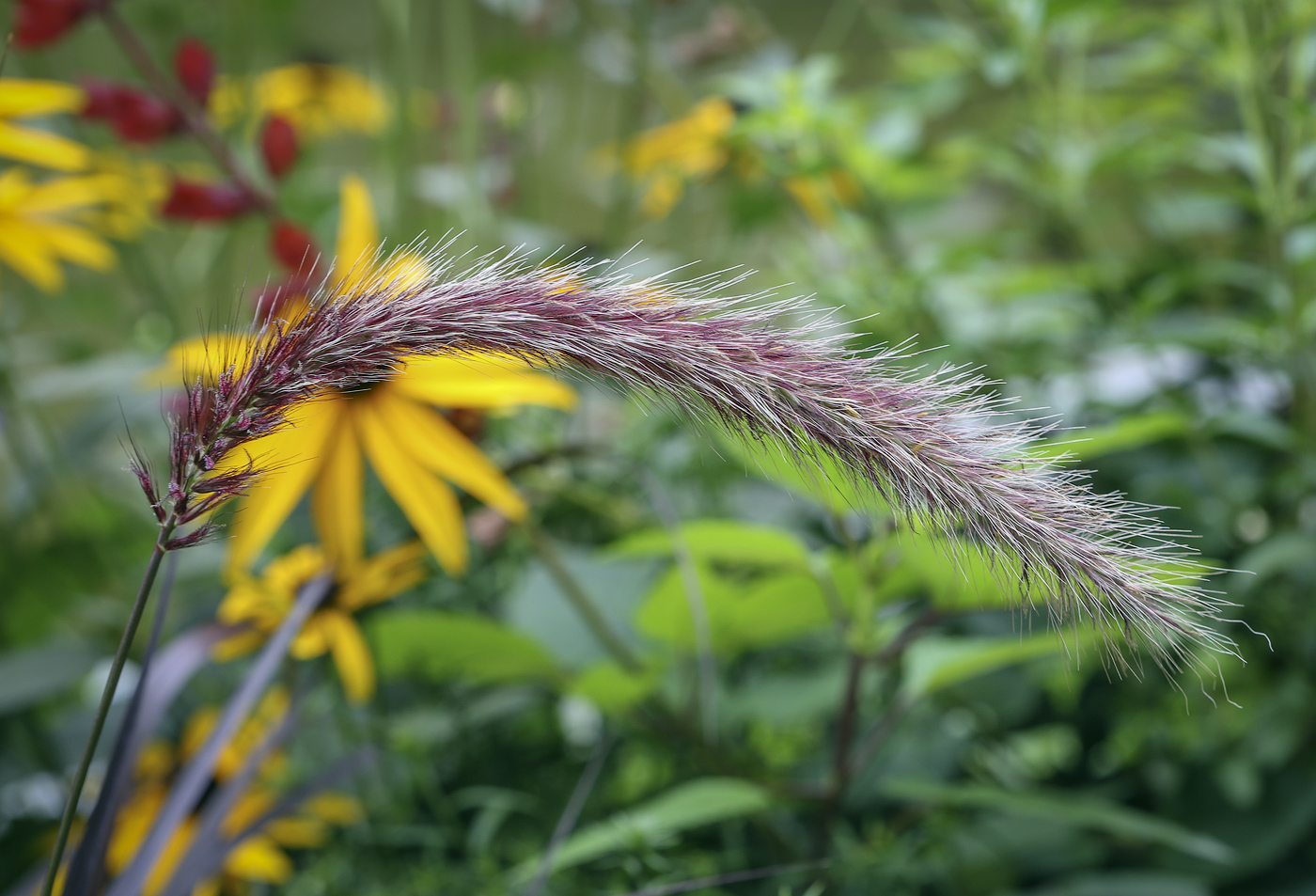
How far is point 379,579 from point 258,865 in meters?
0.15

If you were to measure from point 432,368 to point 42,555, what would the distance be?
1.19 feet

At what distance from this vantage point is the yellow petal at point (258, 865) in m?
0.41

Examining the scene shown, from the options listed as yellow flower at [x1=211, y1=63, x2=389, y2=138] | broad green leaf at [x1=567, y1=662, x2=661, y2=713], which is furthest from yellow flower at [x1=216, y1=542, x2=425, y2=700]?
yellow flower at [x1=211, y1=63, x2=389, y2=138]

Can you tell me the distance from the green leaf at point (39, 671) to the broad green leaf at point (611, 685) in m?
0.24

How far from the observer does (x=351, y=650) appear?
1.28 ft

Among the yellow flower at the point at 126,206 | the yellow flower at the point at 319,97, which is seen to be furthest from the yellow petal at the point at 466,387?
the yellow flower at the point at 319,97

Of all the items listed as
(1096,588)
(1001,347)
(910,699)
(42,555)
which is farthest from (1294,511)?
(42,555)

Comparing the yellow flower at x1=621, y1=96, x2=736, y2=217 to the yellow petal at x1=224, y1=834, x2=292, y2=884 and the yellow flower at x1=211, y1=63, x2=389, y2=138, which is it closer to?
the yellow flower at x1=211, y1=63, x2=389, y2=138

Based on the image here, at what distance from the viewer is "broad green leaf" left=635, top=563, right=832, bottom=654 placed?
1.10 ft

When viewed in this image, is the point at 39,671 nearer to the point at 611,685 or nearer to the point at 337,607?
the point at 337,607

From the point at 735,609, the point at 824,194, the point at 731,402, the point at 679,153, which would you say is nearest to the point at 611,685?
the point at 735,609

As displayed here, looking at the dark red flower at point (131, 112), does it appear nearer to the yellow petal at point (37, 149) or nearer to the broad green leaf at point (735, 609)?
the yellow petal at point (37, 149)

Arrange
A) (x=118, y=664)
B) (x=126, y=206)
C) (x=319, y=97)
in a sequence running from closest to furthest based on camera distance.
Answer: (x=118, y=664), (x=126, y=206), (x=319, y=97)

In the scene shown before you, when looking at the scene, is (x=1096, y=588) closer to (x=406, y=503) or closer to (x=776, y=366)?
(x=776, y=366)
